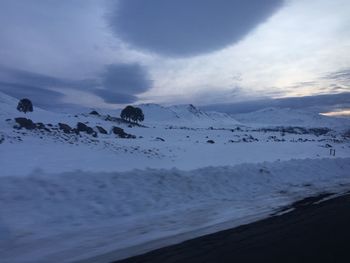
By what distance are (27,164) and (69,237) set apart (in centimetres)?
1175

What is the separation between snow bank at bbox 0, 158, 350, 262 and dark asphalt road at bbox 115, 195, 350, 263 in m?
0.58

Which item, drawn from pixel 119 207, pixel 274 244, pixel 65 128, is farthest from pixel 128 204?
pixel 65 128

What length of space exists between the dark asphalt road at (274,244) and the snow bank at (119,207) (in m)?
0.58

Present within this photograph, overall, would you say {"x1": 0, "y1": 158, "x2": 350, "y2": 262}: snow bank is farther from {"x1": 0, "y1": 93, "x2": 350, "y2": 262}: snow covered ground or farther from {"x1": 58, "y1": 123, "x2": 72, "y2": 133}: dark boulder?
{"x1": 58, "y1": 123, "x2": 72, "y2": 133}: dark boulder

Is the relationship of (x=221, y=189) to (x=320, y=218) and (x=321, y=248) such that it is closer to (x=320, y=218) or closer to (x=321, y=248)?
(x=320, y=218)

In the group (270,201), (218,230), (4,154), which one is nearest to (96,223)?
(218,230)

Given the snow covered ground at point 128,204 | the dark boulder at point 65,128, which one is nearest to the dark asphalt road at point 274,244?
the snow covered ground at point 128,204

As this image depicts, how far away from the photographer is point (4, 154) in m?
22.0

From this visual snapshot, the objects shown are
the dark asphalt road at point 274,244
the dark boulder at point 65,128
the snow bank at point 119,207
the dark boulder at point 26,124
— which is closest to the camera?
the dark asphalt road at point 274,244

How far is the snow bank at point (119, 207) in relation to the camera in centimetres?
768

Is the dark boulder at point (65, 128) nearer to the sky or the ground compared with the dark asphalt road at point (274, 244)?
nearer to the sky

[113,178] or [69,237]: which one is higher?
[113,178]

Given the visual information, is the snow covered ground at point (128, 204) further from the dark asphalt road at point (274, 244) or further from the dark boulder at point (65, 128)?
the dark boulder at point (65, 128)

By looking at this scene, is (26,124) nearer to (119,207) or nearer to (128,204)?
(128,204)
